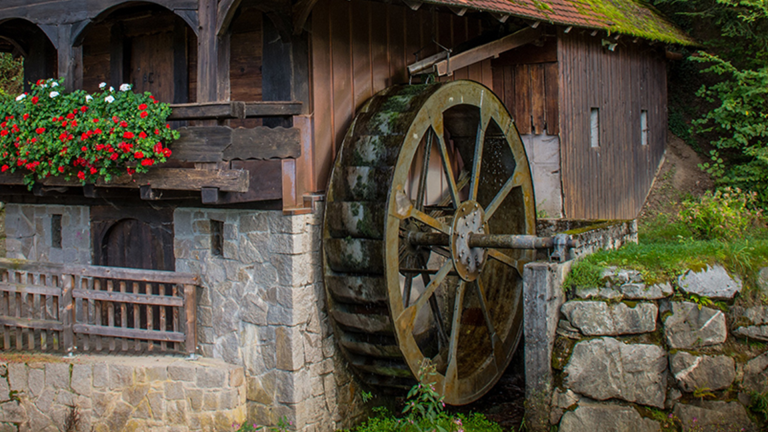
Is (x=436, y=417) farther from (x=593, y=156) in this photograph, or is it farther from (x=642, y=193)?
(x=642, y=193)

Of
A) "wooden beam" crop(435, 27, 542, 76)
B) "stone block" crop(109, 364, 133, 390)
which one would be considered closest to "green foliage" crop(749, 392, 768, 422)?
"wooden beam" crop(435, 27, 542, 76)

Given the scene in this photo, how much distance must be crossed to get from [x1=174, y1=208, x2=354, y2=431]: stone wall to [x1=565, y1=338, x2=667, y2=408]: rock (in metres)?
2.01

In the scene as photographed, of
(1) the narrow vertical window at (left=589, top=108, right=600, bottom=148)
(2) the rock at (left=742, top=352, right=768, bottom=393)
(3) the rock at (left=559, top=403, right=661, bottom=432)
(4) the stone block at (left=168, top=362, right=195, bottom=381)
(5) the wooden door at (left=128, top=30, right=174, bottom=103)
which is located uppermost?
(5) the wooden door at (left=128, top=30, right=174, bottom=103)

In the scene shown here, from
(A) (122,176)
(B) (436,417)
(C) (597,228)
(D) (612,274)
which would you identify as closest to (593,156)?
(C) (597,228)

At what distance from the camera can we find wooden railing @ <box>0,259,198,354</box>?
6.19 m

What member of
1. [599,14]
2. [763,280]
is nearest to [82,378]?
[763,280]

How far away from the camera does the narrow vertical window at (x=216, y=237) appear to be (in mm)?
6320

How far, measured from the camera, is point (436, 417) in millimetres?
6176

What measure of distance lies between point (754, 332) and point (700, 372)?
0.61m

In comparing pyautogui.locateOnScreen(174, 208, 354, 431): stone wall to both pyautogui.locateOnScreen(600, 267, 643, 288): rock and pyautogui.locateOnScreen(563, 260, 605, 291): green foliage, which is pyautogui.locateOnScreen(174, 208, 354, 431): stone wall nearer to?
pyautogui.locateOnScreen(563, 260, 605, 291): green foliage

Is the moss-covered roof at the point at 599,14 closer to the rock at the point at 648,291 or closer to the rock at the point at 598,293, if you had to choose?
the rock at the point at 598,293

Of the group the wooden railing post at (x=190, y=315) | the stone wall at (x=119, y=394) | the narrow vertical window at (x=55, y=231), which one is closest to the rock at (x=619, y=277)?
the stone wall at (x=119, y=394)

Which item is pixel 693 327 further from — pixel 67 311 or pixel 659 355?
pixel 67 311

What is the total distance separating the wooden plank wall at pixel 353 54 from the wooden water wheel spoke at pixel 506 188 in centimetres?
143
